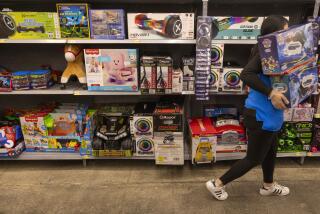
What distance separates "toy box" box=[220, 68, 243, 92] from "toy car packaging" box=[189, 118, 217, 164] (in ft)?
1.24

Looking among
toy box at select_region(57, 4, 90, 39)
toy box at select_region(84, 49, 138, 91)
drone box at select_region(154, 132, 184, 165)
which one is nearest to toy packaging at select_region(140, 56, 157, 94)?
toy box at select_region(84, 49, 138, 91)

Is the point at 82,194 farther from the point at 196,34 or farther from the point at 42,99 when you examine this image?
the point at 196,34

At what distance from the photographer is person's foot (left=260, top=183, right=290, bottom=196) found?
203 cm

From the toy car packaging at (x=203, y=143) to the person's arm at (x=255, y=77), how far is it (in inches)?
31.1

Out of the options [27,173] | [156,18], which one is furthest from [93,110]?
[156,18]

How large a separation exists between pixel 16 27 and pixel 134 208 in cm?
167

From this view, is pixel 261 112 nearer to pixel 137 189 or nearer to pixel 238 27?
pixel 238 27

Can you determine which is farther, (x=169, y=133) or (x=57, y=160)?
(x=57, y=160)

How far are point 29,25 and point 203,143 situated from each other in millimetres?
1694

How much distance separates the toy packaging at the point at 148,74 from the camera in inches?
82.9

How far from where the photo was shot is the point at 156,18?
2.06 metres

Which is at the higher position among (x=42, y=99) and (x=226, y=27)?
(x=226, y=27)

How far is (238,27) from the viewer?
6.87 feet

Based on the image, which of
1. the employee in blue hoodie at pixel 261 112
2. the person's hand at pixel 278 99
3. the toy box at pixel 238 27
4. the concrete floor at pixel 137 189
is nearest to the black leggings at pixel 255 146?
the employee in blue hoodie at pixel 261 112
